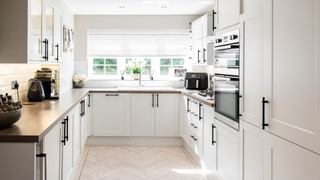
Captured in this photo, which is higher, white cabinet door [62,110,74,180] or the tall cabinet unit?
the tall cabinet unit

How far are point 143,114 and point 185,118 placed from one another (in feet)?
2.40

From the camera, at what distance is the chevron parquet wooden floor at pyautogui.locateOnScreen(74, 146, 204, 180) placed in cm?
309

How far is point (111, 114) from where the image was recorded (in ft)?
14.1

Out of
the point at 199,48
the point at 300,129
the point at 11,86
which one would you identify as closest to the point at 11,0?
the point at 11,86

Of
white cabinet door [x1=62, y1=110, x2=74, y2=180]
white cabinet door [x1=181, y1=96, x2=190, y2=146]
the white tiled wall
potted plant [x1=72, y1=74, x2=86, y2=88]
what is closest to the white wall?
potted plant [x1=72, y1=74, x2=86, y2=88]

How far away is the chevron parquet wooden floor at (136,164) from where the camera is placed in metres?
3.09

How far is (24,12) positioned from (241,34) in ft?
5.92

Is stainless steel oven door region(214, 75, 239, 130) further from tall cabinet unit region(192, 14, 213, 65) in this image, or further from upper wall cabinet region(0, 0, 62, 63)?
upper wall cabinet region(0, 0, 62, 63)

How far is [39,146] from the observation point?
5.10 ft

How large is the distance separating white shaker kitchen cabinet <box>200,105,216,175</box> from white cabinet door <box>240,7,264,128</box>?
2.48ft

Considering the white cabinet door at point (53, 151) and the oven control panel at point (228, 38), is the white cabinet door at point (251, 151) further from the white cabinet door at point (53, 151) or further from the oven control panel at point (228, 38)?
the white cabinet door at point (53, 151)

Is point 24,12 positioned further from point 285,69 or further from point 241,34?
point 285,69

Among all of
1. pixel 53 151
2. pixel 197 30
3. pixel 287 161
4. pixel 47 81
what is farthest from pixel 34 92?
pixel 197 30

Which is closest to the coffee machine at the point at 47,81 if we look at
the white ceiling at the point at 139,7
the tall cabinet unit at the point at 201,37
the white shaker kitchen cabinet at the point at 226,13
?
the white ceiling at the point at 139,7
